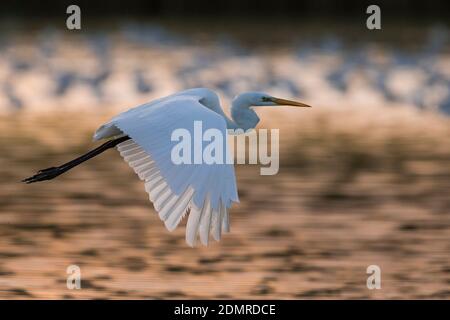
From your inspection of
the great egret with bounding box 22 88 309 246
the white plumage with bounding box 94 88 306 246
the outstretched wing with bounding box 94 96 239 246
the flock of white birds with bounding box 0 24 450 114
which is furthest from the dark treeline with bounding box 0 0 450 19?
the outstretched wing with bounding box 94 96 239 246

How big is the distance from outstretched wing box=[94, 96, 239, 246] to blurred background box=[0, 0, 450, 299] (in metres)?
1.63

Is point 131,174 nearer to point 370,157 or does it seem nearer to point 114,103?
point 370,157

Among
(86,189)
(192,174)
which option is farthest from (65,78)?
(192,174)

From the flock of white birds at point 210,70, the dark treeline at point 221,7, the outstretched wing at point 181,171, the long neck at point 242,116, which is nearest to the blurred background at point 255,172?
the flock of white birds at point 210,70

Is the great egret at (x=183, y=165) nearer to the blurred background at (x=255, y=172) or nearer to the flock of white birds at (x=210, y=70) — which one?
the blurred background at (x=255, y=172)

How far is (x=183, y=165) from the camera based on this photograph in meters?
6.95

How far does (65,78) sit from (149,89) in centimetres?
273

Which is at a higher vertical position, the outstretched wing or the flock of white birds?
the flock of white birds

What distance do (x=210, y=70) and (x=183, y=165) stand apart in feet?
56.8

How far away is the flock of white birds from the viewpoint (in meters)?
21.7

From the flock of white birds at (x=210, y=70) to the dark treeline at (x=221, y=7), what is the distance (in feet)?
20.7

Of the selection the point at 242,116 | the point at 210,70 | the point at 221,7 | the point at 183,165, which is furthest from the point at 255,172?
the point at 221,7

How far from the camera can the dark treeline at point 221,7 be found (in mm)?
38469

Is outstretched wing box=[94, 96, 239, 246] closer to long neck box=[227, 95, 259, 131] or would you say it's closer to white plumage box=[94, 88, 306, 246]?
white plumage box=[94, 88, 306, 246]
